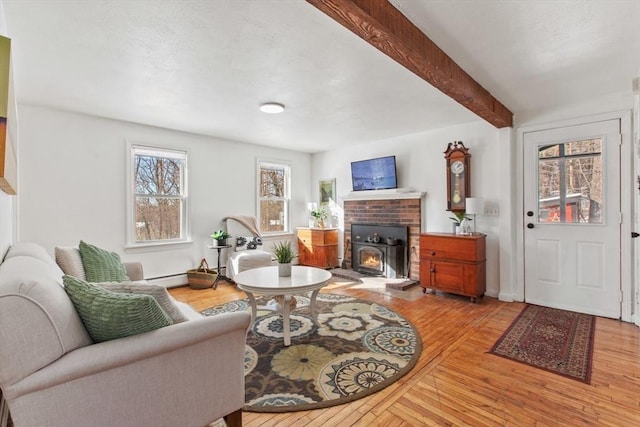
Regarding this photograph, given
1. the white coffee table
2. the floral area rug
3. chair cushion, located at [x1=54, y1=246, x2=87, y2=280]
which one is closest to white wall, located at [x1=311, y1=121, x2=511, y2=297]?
the floral area rug

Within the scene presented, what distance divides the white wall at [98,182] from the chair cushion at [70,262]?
1.39 meters

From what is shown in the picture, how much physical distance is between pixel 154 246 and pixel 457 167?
4240mm

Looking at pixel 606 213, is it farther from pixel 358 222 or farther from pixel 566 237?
pixel 358 222

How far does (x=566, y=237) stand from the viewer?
340 cm

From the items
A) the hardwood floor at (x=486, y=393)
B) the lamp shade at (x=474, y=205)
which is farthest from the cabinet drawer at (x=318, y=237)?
the hardwood floor at (x=486, y=393)

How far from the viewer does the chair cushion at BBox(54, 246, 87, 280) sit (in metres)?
2.36

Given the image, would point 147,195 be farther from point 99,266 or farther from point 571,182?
point 571,182

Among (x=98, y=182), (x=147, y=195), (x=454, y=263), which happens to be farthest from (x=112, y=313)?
(x=454, y=263)

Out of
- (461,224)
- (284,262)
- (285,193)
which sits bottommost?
(284,262)

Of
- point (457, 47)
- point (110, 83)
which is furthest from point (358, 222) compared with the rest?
point (110, 83)

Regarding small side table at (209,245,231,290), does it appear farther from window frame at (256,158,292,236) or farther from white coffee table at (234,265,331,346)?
white coffee table at (234,265,331,346)

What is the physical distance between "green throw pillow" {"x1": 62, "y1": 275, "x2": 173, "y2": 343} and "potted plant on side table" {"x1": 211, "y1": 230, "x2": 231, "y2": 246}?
10.7 feet

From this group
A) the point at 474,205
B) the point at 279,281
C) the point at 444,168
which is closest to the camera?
the point at 279,281

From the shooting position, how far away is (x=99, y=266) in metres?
2.51
